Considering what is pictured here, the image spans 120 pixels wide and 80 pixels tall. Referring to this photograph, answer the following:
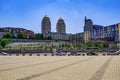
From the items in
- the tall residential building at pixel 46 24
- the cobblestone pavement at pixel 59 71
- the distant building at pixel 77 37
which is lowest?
the cobblestone pavement at pixel 59 71

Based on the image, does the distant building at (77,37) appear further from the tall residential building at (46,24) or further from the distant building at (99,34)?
the tall residential building at (46,24)

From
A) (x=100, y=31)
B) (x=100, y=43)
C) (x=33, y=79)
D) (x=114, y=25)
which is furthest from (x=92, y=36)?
(x=33, y=79)

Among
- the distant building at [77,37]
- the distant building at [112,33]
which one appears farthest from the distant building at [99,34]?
the distant building at [77,37]

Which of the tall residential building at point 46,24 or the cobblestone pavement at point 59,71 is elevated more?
the tall residential building at point 46,24

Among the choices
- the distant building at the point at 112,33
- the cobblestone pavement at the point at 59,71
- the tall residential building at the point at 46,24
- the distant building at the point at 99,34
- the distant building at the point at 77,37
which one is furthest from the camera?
the tall residential building at the point at 46,24

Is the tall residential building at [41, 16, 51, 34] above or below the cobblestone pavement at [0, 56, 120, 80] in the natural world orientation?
above

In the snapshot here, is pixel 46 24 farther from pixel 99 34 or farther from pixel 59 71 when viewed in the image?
pixel 59 71

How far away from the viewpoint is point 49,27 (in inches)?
7815

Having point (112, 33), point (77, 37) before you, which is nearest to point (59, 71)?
point (112, 33)

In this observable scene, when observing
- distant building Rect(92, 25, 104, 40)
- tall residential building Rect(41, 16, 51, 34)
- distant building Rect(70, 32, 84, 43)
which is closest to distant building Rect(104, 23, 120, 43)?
distant building Rect(92, 25, 104, 40)

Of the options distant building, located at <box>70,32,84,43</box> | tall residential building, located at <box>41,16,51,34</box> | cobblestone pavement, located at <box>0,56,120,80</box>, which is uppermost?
tall residential building, located at <box>41,16,51,34</box>

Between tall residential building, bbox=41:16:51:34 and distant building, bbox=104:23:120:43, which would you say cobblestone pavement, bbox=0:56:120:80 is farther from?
tall residential building, bbox=41:16:51:34

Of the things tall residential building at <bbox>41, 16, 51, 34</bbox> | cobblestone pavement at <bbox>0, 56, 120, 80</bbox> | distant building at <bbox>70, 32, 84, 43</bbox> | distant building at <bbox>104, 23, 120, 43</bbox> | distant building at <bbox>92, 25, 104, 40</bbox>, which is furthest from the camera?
tall residential building at <bbox>41, 16, 51, 34</bbox>

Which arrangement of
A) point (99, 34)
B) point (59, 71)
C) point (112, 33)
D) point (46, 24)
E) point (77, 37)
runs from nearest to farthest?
point (59, 71), point (112, 33), point (99, 34), point (77, 37), point (46, 24)
